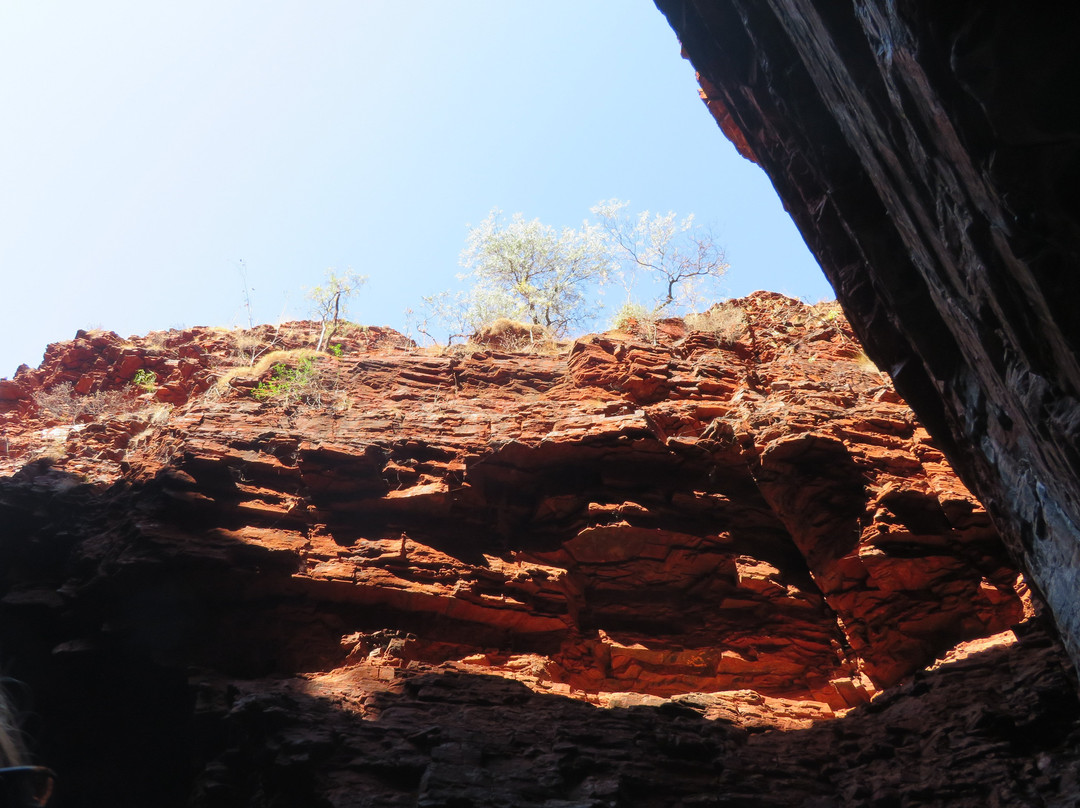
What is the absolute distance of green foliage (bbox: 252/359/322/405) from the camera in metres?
12.4

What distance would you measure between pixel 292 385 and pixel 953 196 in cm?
1067

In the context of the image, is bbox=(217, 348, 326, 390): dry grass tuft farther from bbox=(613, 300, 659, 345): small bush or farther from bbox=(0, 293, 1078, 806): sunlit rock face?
bbox=(613, 300, 659, 345): small bush

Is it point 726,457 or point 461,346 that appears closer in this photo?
point 726,457

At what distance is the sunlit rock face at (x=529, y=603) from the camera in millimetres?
6980

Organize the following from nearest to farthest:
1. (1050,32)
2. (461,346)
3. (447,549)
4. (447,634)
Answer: (1050,32) → (447,634) → (447,549) → (461,346)

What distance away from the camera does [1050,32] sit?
3.09 metres

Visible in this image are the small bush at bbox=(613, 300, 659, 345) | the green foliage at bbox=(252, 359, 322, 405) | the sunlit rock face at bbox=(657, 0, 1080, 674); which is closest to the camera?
the sunlit rock face at bbox=(657, 0, 1080, 674)

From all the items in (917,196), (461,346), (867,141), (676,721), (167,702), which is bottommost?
(167,702)

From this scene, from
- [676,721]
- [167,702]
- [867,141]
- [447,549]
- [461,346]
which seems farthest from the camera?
[461,346]

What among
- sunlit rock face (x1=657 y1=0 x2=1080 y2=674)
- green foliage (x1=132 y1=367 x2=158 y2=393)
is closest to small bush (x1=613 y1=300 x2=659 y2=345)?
sunlit rock face (x1=657 y1=0 x2=1080 y2=674)

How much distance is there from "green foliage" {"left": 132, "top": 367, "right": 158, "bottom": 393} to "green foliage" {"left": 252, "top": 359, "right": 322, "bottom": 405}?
345 centimetres

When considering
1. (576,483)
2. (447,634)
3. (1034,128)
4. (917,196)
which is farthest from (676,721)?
(1034,128)

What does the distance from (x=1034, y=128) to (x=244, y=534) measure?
9214 millimetres

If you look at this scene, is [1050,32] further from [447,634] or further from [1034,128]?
[447,634]
